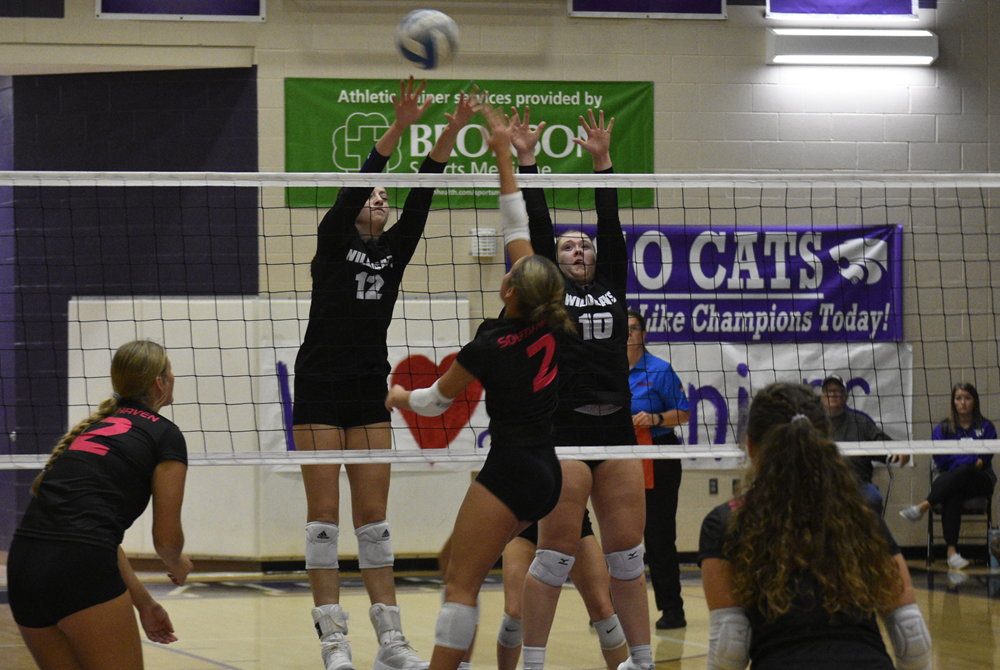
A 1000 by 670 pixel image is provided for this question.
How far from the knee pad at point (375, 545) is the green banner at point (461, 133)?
14.1ft

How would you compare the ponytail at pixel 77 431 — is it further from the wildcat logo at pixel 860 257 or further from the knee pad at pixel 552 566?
the wildcat logo at pixel 860 257

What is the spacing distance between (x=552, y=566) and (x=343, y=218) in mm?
1674

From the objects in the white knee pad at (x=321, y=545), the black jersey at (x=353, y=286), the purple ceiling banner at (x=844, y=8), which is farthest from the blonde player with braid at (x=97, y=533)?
the purple ceiling banner at (x=844, y=8)

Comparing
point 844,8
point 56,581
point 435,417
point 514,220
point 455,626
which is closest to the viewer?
point 56,581

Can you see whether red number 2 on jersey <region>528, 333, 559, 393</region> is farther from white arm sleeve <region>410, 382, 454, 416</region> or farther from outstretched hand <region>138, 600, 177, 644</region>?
outstretched hand <region>138, 600, 177, 644</region>

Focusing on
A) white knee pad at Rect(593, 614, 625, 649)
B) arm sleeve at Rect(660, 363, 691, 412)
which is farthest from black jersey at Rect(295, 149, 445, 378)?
arm sleeve at Rect(660, 363, 691, 412)

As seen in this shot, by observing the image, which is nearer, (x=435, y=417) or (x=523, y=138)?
(x=523, y=138)

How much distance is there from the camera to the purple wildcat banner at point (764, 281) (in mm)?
8523

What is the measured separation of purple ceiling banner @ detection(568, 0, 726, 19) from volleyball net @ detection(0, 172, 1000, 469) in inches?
57.7

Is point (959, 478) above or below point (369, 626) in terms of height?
above

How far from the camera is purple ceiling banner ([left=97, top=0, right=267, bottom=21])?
8.13 m

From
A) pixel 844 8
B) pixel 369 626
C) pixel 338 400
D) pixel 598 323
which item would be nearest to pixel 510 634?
pixel 338 400

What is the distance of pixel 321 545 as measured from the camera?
425cm

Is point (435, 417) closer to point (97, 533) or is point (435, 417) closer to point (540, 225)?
point (540, 225)
